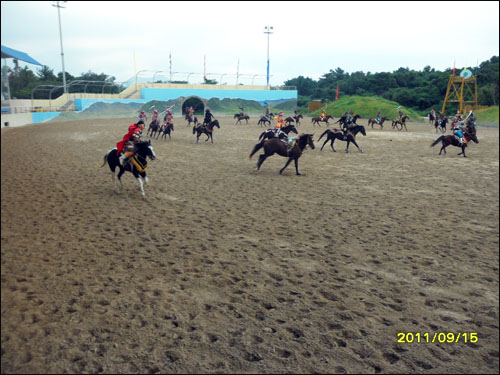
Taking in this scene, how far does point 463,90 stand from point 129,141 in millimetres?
11008

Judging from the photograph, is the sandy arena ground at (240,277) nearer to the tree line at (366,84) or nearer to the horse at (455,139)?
the tree line at (366,84)

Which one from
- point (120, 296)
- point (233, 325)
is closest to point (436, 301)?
point (233, 325)

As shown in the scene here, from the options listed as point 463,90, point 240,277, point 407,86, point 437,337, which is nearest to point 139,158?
point 240,277

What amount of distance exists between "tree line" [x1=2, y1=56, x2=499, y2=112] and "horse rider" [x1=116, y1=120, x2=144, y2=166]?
4.29 feet

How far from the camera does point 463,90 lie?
38.4 feet

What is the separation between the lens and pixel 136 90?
148ft

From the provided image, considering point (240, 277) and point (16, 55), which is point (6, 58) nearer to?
point (16, 55)

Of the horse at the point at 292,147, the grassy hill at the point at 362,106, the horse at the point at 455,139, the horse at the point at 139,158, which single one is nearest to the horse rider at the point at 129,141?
the horse at the point at 139,158

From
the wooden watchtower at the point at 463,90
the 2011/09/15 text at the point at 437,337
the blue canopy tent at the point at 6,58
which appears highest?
the wooden watchtower at the point at 463,90

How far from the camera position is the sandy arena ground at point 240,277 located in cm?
318

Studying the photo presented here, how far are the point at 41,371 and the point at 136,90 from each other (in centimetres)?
4675

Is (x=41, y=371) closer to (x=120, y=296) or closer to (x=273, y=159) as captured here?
(x=120, y=296)

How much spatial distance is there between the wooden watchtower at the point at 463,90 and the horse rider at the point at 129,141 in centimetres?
900

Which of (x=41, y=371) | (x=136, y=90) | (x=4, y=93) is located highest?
(x=136, y=90)
